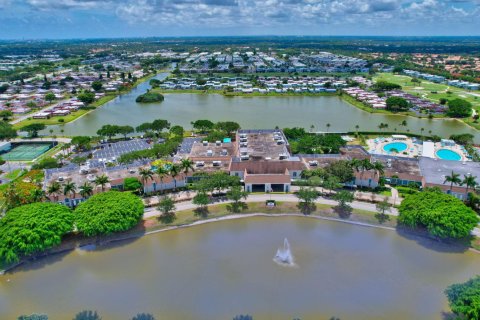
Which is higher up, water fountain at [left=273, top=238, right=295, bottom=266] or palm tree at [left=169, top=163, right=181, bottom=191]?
palm tree at [left=169, top=163, right=181, bottom=191]

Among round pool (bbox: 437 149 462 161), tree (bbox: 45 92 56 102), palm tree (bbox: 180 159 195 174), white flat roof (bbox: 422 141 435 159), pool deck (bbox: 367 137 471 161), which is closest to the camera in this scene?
palm tree (bbox: 180 159 195 174)

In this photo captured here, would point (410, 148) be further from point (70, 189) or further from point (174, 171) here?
point (70, 189)

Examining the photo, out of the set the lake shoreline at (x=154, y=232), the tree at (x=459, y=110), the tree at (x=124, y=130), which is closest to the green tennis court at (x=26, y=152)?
the tree at (x=124, y=130)

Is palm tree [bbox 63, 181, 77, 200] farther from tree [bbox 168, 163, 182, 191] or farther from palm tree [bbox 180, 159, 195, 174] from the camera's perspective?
palm tree [bbox 180, 159, 195, 174]

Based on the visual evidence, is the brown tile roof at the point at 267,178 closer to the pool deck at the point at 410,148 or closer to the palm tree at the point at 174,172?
the palm tree at the point at 174,172

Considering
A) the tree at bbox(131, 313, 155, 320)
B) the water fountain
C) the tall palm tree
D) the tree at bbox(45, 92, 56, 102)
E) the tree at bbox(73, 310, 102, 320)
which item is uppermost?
the tree at bbox(45, 92, 56, 102)

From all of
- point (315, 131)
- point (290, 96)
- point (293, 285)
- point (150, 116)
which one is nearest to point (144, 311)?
point (293, 285)

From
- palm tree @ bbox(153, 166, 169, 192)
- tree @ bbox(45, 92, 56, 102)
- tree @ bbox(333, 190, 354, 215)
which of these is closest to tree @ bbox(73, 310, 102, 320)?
palm tree @ bbox(153, 166, 169, 192)
